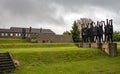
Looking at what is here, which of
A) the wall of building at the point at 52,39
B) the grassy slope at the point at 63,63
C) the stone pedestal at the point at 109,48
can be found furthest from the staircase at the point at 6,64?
the wall of building at the point at 52,39

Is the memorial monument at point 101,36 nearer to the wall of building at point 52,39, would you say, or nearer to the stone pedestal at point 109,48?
the stone pedestal at point 109,48

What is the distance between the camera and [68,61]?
33281mm

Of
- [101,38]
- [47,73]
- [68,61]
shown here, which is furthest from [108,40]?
[47,73]

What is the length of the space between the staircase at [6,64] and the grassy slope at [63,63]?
76 centimetres

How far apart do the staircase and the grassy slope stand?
76 centimetres

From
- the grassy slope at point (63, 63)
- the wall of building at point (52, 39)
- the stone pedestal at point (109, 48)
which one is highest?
the wall of building at point (52, 39)

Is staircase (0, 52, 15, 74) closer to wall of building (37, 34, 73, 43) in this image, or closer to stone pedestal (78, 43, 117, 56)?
stone pedestal (78, 43, 117, 56)

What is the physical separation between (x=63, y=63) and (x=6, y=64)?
807cm

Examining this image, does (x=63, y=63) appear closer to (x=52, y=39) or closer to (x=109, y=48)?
(x=109, y=48)

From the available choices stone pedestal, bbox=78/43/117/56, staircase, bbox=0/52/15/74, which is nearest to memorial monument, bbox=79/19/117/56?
stone pedestal, bbox=78/43/117/56

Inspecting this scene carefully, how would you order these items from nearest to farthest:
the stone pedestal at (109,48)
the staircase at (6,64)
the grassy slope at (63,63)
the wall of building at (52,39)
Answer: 1. the staircase at (6,64)
2. the grassy slope at (63,63)
3. the stone pedestal at (109,48)
4. the wall of building at (52,39)

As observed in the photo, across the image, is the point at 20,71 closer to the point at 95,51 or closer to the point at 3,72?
the point at 3,72

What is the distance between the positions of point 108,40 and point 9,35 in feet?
276

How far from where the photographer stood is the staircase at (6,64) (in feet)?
80.7
